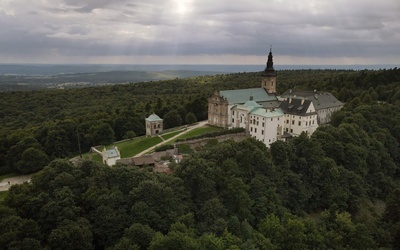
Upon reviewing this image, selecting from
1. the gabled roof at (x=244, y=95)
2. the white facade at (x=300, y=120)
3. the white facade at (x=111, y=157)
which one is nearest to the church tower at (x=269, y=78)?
the gabled roof at (x=244, y=95)

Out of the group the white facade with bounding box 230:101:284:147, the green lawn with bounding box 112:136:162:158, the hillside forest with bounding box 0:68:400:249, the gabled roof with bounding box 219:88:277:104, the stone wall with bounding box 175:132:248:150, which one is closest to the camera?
the hillside forest with bounding box 0:68:400:249

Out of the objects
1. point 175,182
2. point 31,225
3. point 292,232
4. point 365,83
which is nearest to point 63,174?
point 31,225

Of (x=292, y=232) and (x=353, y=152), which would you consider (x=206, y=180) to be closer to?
(x=292, y=232)

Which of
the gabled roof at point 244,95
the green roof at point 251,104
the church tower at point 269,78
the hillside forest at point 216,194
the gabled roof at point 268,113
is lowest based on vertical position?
the hillside forest at point 216,194

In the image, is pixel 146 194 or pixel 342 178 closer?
pixel 146 194

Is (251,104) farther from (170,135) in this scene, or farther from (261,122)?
(170,135)

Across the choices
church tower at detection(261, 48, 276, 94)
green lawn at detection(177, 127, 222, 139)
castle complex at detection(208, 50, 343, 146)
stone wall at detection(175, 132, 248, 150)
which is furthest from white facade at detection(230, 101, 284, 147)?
church tower at detection(261, 48, 276, 94)

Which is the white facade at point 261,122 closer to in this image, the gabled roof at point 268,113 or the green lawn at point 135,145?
the gabled roof at point 268,113

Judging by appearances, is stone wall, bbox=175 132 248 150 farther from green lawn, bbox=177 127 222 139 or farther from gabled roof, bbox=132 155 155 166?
gabled roof, bbox=132 155 155 166
